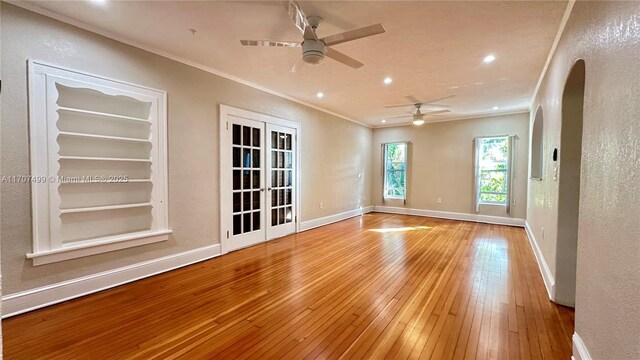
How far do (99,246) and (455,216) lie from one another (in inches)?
275

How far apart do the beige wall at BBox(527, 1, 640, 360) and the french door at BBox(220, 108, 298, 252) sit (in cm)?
386

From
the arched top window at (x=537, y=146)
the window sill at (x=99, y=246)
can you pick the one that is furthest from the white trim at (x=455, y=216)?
the window sill at (x=99, y=246)

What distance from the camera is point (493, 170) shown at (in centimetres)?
650

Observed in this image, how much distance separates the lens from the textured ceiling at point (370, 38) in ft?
8.08

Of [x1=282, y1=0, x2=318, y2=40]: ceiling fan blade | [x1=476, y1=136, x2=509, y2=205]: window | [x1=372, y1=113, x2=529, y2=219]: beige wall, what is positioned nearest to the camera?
[x1=282, y1=0, x2=318, y2=40]: ceiling fan blade

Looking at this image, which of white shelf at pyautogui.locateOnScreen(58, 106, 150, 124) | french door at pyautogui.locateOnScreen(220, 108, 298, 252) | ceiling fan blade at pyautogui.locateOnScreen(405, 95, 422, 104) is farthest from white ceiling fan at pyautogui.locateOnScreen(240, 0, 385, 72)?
ceiling fan blade at pyautogui.locateOnScreen(405, 95, 422, 104)

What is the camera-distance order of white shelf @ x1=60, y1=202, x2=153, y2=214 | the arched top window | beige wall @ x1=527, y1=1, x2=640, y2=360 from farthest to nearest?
the arched top window → white shelf @ x1=60, y1=202, x2=153, y2=214 → beige wall @ x1=527, y1=1, x2=640, y2=360

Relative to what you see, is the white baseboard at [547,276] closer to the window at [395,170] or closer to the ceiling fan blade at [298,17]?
the ceiling fan blade at [298,17]

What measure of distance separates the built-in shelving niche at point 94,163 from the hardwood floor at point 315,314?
605 mm

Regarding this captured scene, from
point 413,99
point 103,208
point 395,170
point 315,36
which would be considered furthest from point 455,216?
point 103,208

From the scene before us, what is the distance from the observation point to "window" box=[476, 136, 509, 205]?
635 cm

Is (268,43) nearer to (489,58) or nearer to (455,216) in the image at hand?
(489,58)

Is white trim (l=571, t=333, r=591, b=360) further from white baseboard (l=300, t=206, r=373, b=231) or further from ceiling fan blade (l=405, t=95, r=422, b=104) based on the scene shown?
white baseboard (l=300, t=206, r=373, b=231)

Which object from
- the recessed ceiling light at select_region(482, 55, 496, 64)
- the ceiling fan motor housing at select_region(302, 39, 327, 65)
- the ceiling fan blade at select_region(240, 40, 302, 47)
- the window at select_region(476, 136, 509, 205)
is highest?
the recessed ceiling light at select_region(482, 55, 496, 64)
